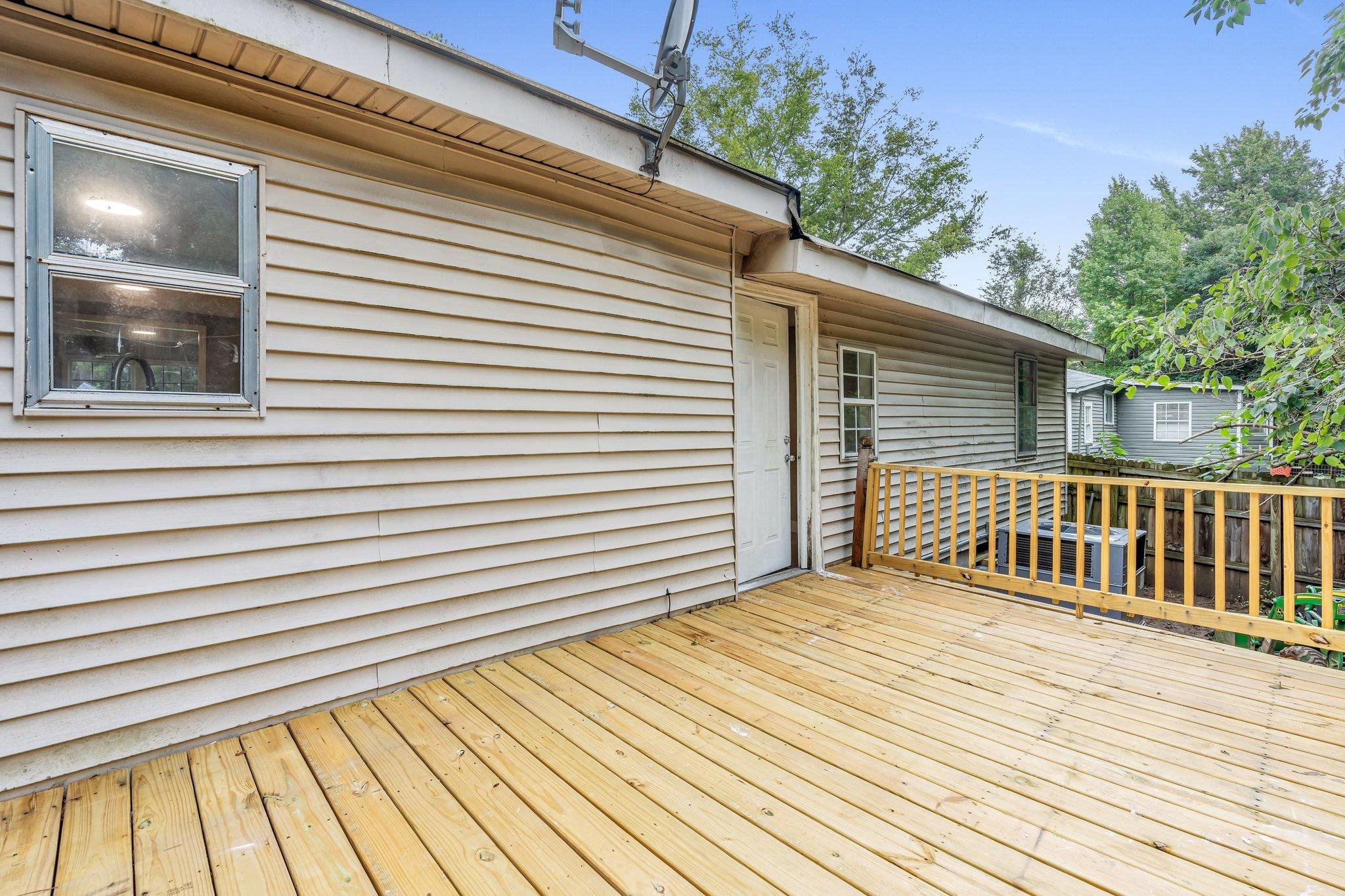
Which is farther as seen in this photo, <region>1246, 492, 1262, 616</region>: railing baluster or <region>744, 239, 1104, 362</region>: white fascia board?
<region>744, 239, 1104, 362</region>: white fascia board

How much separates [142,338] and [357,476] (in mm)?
813

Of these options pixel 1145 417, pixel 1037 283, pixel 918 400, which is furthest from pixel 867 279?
pixel 1037 283

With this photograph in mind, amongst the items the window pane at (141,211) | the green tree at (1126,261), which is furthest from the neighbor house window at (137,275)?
the green tree at (1126,261)

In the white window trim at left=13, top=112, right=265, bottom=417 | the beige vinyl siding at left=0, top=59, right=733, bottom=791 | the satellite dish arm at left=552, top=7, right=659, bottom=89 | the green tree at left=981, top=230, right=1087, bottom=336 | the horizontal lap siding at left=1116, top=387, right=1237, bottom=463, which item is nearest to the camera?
the white window trim at left=13, top=112, right=265, bottom=417

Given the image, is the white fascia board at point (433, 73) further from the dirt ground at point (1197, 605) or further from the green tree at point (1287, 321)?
the dirt ground at point (1197, 605)

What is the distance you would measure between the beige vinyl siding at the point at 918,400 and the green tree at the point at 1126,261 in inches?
741

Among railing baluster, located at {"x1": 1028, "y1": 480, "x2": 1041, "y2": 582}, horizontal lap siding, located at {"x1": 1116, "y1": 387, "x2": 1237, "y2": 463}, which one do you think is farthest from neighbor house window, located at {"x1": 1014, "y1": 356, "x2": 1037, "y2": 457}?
horizontal lap siding, located at {"x1": 1116, "y1": 387, "x2": 1237, "y2": 463}

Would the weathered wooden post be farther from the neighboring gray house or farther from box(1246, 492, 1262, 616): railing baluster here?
the neighboring gray house

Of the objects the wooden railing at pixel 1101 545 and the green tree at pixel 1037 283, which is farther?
the green tree at pixel 1037 283

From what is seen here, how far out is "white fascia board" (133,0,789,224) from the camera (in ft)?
6.27

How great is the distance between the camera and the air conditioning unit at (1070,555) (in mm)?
4531

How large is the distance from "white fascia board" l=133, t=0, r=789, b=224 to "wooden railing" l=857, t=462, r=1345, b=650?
8.51 feet

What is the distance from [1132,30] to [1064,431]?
18.0 meters

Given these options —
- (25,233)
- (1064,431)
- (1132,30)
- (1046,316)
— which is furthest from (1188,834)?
(1046,316)
